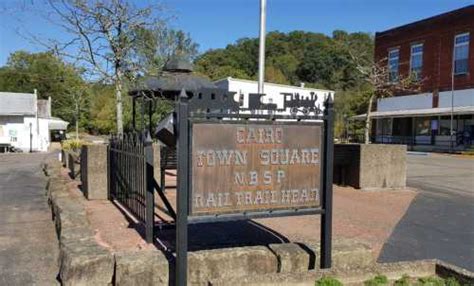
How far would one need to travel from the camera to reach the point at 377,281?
478cm

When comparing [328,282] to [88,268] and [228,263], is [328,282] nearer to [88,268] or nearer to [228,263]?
[228,263]

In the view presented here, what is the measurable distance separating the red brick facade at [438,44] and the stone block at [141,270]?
38.5 metres

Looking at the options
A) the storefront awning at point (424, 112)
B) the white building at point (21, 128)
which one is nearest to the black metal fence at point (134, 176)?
the storefront awning at point (424, 112)

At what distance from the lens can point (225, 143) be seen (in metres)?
4.79

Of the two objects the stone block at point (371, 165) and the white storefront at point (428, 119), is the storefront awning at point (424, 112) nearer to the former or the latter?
the white storefront at point (428, 119)

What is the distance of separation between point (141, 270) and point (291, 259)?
1.40 m

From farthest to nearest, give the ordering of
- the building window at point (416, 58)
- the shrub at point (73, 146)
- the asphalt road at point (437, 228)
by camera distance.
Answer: the building window at point (416, 58) < the shrub at point (73, 146) < the asphalt road at point (437, 228)

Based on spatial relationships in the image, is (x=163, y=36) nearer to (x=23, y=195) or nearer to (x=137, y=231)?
(x=23, y=195)

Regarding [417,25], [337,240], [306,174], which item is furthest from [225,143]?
[417,25]

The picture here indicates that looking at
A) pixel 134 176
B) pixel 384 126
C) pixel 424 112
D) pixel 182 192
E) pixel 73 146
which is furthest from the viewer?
pixel 384 126

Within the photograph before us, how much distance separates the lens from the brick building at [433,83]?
128 ft

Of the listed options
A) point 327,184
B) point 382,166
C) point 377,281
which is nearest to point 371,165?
point 382,166

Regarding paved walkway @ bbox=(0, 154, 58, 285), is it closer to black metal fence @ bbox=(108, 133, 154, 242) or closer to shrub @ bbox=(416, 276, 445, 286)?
black metal fence @ bbox=(108, 133, 154, 242)

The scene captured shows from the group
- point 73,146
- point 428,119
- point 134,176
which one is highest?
point 428,119
